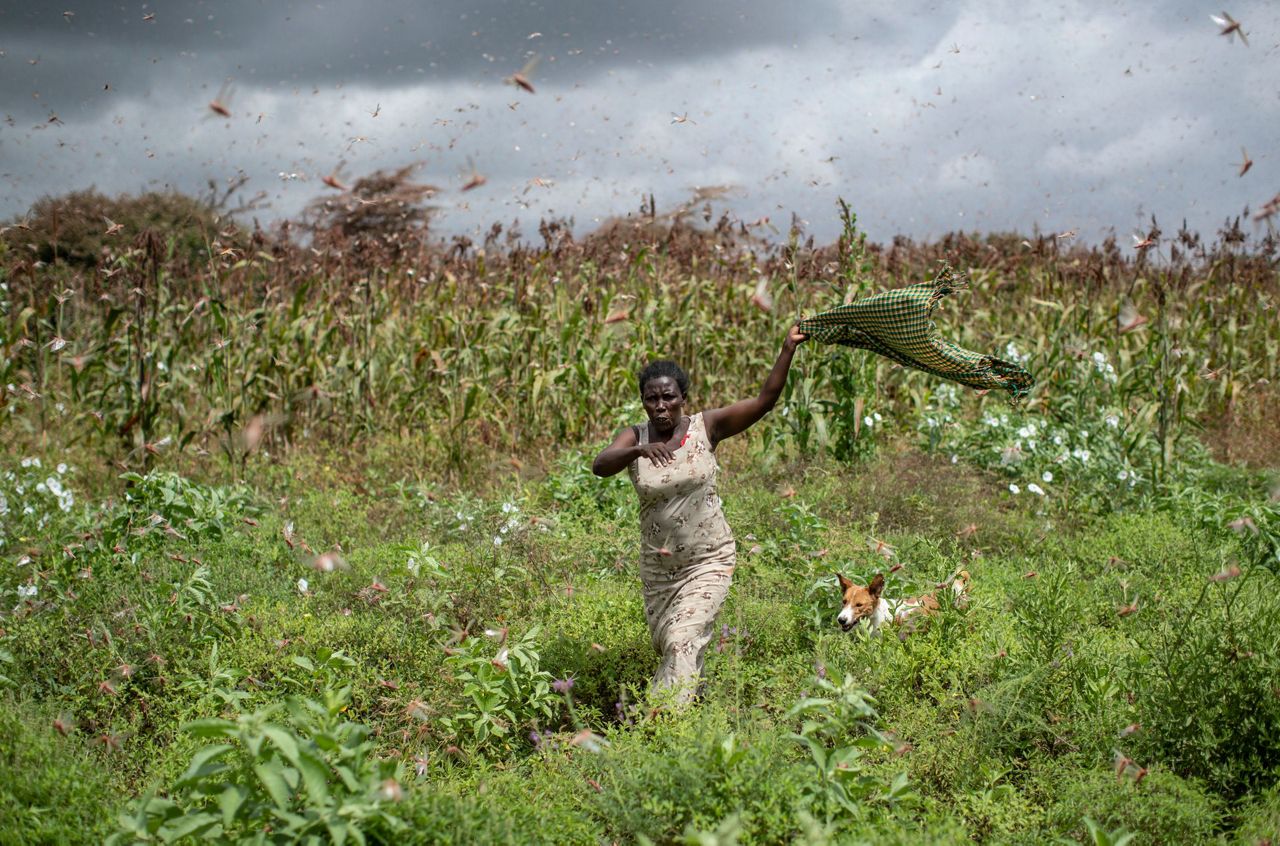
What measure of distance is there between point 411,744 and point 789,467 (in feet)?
12.8

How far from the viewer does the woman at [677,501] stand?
406 centimetres

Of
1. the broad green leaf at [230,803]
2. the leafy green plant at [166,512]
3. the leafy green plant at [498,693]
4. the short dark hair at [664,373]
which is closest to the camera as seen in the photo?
the broad green leaf at [230,803]

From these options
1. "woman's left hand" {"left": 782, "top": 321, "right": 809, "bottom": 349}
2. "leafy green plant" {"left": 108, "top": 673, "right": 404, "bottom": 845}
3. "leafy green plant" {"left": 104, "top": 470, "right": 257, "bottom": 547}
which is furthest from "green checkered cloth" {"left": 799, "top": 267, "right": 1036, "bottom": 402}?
"leafy green plant" {"left": 104, "top": 470, "right": 257, "bottom": 547}

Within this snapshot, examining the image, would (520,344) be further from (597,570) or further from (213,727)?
(213,727)

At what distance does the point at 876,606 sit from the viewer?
4.43m

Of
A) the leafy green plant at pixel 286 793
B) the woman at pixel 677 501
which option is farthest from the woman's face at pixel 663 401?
the leafy green plant at pixel 286 793

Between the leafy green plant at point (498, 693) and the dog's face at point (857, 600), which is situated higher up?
the dog's face at point (857, 600)

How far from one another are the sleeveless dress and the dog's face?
53cm

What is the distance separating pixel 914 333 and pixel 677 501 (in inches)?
49.7

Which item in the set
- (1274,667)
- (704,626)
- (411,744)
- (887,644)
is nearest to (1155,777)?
(1274,667)

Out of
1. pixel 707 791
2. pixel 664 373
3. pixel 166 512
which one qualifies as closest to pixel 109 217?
pixel 166 512

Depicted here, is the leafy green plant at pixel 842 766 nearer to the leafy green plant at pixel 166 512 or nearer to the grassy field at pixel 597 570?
the grassy field at pixel 597 570

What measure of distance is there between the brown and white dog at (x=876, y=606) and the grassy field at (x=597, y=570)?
146 millimetres

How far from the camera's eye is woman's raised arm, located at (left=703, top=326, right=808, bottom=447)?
4.20 meters
